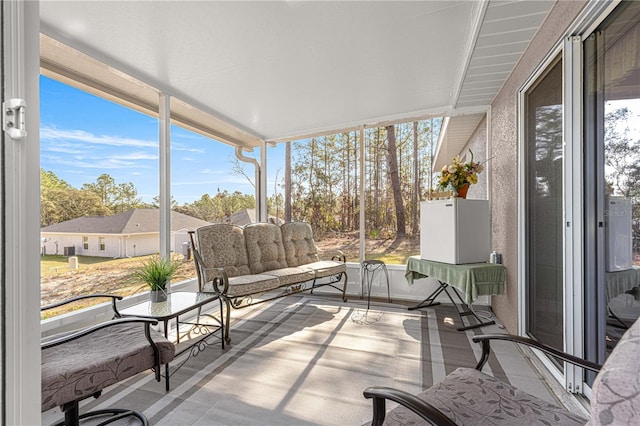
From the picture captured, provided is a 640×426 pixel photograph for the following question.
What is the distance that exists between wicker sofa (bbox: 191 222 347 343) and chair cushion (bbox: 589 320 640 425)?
9.15ft

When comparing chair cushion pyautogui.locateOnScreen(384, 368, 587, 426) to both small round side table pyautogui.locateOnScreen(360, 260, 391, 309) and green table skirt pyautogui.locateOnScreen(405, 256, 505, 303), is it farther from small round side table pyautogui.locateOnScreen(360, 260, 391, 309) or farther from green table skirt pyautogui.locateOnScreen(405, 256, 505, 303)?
small round side table pyautogui.locateOnScreen(360, 260, 391, 309)

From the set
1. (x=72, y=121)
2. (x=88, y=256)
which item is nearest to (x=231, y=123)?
(x=72, y=121)

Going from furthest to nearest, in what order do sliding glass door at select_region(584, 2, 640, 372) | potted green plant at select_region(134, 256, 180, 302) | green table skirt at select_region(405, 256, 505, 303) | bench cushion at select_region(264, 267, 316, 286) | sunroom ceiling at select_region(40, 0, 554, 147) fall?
bench cushion at select_region(264, 267, 316, 286) < green table skirt at select_region(405, 256, 505, 303) < potted green plant at select_region(134, 256, 180, 302) < sunroom ceiling at select_region(40, 0, 554, 147) < sliding glass door at select_region(584, 2, 640, 372)

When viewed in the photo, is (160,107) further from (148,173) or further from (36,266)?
(36,266)

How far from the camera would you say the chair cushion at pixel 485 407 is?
46.0 inches

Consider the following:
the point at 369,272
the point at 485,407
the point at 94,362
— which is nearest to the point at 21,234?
the point at 94,362

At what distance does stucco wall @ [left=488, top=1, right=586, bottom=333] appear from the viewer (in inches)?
95.7

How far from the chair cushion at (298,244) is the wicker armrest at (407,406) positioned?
3399mm

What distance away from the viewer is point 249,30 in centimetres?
235

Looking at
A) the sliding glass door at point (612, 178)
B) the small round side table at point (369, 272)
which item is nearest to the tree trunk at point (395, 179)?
the small round side table at point (369, 272)

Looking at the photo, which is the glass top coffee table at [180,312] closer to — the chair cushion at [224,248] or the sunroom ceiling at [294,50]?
the chair cushion at [224,248]

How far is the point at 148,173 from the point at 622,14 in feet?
12.5

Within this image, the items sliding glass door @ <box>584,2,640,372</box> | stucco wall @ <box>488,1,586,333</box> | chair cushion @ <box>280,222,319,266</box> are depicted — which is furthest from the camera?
chair cushion @ <box>280,222,319,266</box>

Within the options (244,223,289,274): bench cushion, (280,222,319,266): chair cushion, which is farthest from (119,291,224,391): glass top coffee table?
(280,222,319,266): chair cushion
